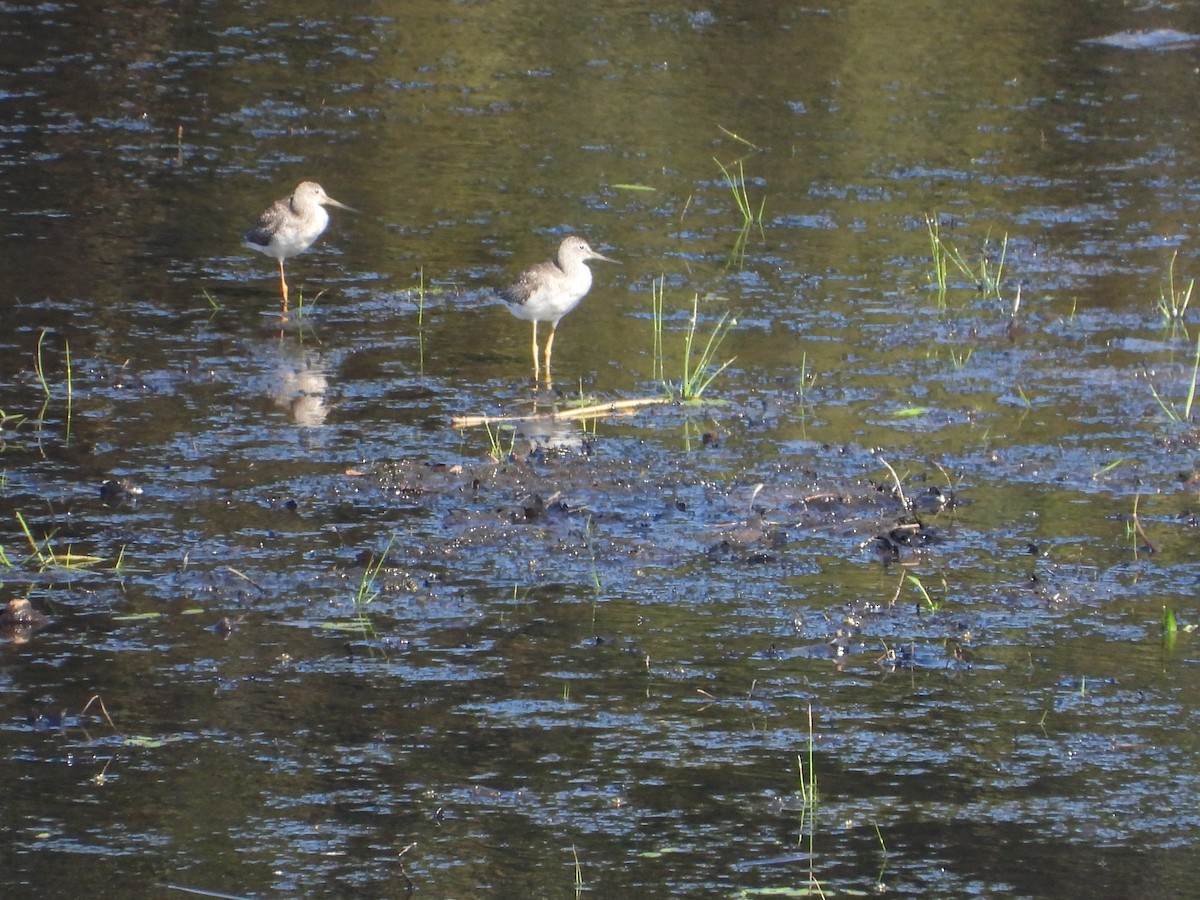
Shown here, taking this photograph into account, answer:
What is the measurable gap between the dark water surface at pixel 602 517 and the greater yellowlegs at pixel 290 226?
306 millimetres

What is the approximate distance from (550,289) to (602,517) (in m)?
2.74

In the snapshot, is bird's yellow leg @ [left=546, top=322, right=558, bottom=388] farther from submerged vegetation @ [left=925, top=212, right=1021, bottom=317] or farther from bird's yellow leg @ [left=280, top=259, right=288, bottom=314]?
submerged vegetation @ [left=925, top=212, right=1021, bottom=317]

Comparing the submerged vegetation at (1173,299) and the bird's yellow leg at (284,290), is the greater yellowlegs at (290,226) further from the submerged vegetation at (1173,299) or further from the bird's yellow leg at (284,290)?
the submerged vegetation at (1173,299)

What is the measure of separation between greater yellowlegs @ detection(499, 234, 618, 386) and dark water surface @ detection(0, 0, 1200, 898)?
326mm

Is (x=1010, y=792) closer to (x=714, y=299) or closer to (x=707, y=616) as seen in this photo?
(x=707, y=616)

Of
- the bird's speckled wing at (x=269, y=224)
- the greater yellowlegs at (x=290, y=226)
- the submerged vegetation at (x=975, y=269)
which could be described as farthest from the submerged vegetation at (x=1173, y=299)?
the bird's speckled wing at (x=269, y=224)

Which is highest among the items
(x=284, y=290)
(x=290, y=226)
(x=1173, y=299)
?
(x=290, y=226)

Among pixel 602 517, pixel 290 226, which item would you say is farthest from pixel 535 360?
pixel 602 517

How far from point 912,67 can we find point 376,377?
10207 mm

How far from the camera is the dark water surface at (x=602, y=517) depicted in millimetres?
5617

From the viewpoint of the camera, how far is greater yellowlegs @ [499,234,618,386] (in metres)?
10.4

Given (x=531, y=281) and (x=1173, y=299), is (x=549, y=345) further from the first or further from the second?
(x=1173, y=299)

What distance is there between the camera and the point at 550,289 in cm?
1039

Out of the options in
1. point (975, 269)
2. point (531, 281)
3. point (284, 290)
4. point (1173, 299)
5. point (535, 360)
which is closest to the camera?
point (535, 360)
